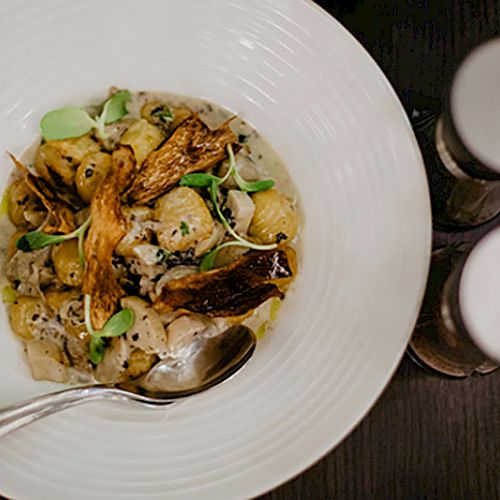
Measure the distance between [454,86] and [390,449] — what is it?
0.64 meters

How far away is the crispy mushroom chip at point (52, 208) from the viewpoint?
143 centimetres

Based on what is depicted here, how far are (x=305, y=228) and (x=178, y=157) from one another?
24cm

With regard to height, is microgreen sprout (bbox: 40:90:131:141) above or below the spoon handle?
above

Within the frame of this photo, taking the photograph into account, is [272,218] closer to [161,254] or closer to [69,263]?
[161,254]

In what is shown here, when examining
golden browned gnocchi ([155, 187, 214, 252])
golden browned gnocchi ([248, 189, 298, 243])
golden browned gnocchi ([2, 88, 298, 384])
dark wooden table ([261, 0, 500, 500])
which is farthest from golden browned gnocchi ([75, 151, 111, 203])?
dark wooden table ([261, 0, 500, 500])

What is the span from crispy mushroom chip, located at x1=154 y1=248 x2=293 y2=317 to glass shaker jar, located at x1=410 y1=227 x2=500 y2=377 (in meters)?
0.28

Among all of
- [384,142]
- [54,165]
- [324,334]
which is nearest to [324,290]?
[324,334]

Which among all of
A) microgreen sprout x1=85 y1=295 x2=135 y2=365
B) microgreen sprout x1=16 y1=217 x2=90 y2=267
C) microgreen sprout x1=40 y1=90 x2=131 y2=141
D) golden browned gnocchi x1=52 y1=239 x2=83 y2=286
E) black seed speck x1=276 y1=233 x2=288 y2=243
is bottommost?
black seed speck x1=276 y1=233 x2=288 y2=243

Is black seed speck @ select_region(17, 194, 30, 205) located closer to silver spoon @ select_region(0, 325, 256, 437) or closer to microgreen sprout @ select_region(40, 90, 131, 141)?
microgreen sprout @ select_region(40, 90, 131, 141)

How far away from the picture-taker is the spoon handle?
1344mm

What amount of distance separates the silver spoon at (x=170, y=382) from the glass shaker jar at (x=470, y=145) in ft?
1.47

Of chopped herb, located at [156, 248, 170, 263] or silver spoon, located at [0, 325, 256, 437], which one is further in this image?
chopped herb, located at [156, 248, 170, 263]

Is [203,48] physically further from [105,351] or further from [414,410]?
[414,410]

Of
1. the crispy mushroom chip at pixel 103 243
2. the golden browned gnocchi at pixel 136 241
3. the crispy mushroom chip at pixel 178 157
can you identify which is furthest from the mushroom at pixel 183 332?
the crispy mushroom chip at pixel 178 157
